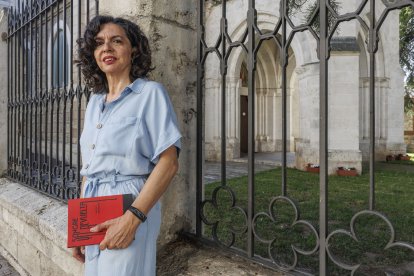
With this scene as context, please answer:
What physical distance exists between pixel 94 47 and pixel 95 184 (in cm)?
60

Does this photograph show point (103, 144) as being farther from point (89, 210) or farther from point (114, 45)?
point (114, 45)

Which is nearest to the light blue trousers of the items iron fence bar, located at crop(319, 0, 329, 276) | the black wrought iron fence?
iron fence bar, located at crop(319, 0, 329, 276)

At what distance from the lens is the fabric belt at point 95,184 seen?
1453 mm

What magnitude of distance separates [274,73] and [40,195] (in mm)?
14488

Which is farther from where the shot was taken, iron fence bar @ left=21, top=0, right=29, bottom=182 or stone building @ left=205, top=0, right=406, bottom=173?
stone building @ left=205, top=0, right=406, bottom=173

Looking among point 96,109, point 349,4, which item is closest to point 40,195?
point 96,109

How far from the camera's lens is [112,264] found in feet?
4.51

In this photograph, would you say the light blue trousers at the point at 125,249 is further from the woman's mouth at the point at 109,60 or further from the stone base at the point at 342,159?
the stone base at the point at 342,159

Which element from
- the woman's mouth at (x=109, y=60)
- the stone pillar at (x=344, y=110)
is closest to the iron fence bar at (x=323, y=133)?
the woman's mouth at (x=109, y=60)

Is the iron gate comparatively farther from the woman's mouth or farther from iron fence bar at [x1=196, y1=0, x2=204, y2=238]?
the woman's mouth

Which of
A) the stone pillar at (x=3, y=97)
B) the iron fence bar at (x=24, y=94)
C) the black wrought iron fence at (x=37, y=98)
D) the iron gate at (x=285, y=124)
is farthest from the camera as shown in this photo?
the stone pillar at (x=3, y=97)

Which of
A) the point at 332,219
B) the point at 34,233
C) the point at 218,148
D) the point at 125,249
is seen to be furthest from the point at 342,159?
the point at 125,249

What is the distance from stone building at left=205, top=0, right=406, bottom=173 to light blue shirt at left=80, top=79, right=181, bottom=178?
19.6ft

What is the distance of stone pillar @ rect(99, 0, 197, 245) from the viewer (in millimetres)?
2039
